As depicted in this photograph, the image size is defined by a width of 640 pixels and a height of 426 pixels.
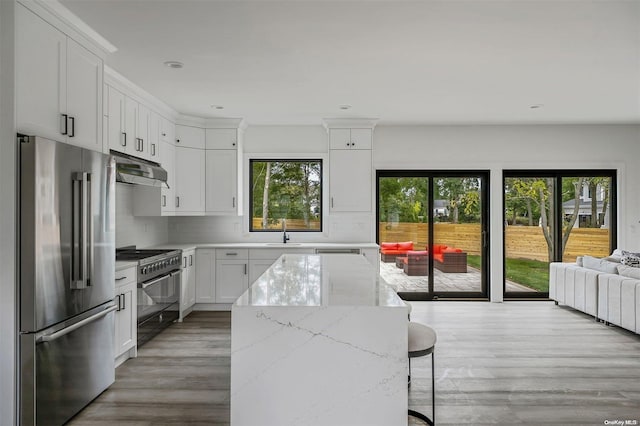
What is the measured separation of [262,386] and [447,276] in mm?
4861

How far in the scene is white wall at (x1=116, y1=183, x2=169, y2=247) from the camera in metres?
4.59

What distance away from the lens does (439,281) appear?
6293mm

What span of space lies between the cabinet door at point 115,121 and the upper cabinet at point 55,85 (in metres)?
0.78

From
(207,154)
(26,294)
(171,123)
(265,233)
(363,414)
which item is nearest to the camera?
(363,414)

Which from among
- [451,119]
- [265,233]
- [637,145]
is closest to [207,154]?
[265,233]

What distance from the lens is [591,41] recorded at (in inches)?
122

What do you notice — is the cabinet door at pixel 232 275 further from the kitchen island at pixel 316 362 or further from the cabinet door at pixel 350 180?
the kitchen island at pixel 316 362

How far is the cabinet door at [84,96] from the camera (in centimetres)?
276

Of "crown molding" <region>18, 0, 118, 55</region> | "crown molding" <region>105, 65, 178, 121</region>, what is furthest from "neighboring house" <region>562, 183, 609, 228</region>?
"crown molding" <region>18, 0, 118, 55</region>

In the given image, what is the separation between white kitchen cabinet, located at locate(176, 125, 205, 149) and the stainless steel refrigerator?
2.58m

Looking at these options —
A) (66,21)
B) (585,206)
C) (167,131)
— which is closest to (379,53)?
(66,21)

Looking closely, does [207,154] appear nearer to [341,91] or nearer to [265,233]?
[265,233]

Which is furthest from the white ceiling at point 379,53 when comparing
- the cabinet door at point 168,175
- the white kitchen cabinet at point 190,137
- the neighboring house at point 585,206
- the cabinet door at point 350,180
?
the neighboring house at point 585,206

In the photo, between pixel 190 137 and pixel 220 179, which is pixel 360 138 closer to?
pixel 220 179
